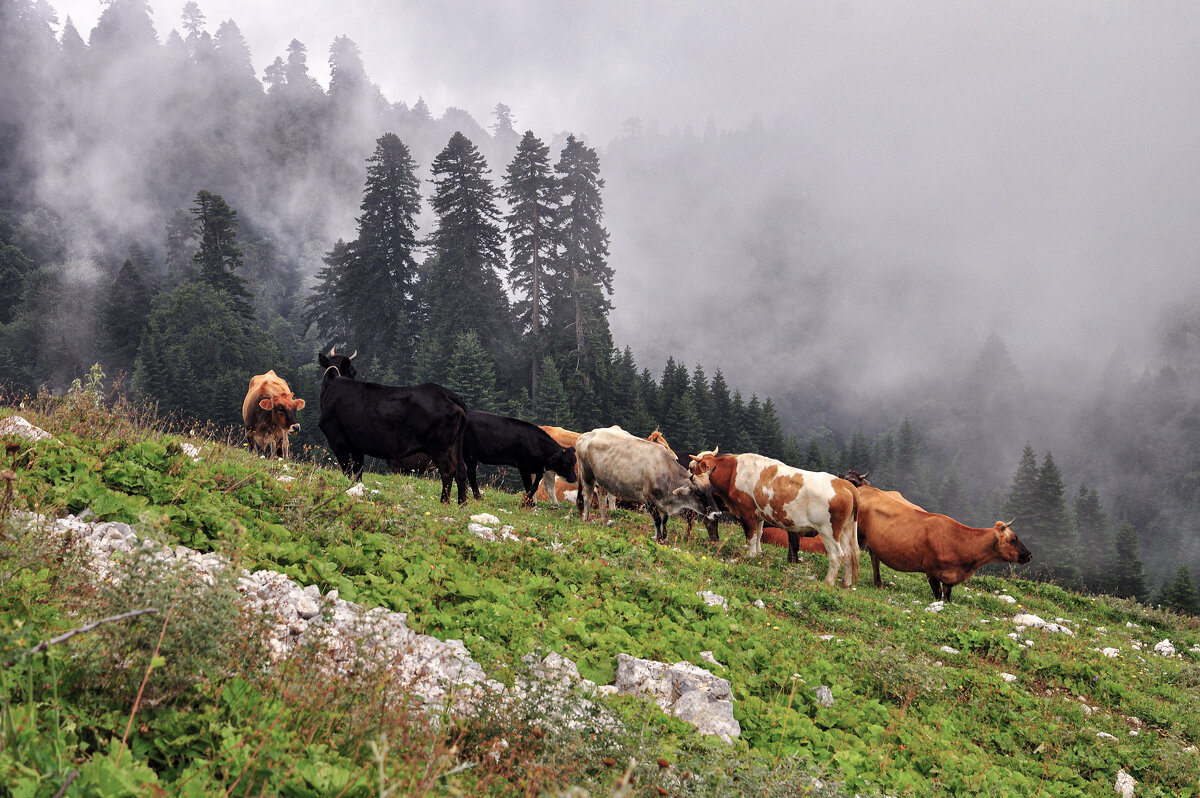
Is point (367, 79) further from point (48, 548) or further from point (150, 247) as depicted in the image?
point (48, 548)

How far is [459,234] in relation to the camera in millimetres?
63219

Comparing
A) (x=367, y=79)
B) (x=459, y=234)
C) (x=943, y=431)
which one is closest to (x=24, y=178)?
(x=367, y=79)

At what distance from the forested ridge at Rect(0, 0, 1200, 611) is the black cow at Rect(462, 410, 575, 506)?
36556 mm

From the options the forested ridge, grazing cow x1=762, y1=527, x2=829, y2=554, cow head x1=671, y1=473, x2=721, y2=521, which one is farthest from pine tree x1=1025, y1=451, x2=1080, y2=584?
cow head x1=671, y1=473, x2=721, y2=521

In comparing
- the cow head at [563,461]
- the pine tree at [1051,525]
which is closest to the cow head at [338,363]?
the cow head at [563,461]

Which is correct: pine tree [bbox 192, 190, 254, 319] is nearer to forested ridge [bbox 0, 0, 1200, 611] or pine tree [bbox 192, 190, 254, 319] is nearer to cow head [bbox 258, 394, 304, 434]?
forested ridge [bbox 0, 0, 1200, 611]

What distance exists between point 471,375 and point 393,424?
42104 millimetres

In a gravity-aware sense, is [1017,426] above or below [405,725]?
above

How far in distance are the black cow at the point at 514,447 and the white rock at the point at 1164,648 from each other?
13218 mm

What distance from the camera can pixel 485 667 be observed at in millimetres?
5238

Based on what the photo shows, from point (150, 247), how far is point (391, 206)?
82.0m

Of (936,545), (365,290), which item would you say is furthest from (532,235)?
(936,545)

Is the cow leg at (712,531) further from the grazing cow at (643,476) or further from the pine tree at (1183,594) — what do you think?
the pine tree at (1183,594)

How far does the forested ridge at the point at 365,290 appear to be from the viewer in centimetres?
6188
